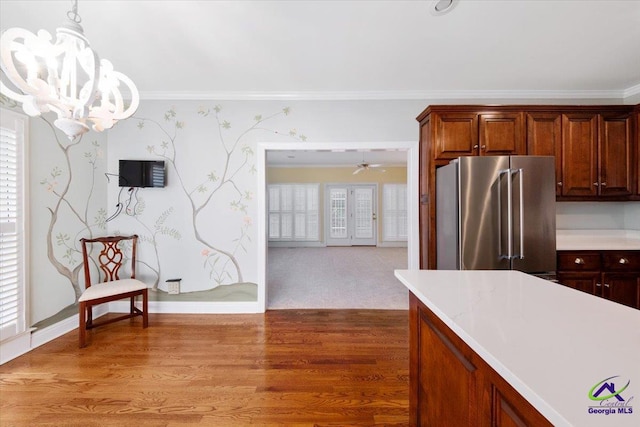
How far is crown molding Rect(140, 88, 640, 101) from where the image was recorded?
297 cm

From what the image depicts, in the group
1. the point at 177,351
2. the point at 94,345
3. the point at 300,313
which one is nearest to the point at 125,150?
the point at 94,345

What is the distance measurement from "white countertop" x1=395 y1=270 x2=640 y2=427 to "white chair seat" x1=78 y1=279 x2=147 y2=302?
106 inches

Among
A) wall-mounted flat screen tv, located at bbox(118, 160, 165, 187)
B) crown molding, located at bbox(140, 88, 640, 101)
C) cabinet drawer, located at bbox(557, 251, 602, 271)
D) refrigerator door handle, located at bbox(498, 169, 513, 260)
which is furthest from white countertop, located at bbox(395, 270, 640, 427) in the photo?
wall-mounted flat screen tv, located at bbox(118, 160, 165, 187)

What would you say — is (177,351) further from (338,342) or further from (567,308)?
(567,308)

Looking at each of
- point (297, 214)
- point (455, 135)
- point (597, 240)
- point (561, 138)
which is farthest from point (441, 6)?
point (297, 214)

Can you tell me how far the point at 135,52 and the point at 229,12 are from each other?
3.57 ft

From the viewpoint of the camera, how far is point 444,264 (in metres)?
2.53

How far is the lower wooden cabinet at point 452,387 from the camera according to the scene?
67 cm

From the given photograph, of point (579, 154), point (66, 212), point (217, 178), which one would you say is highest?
point (579, 154)

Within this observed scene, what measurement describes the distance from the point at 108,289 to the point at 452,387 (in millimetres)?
2887

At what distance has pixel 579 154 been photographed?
261cm

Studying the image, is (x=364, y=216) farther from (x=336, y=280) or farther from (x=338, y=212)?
(x=336, y=280)

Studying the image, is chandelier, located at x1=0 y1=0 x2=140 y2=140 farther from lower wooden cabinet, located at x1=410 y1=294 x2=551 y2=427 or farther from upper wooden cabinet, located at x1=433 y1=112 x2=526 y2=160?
upper wooden cabinet, located at x1=433 y1=112 x2=526 y2=160

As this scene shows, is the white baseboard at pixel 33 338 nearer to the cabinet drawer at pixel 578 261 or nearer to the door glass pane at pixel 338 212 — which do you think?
the cabinet drawer at pixel 578 261
